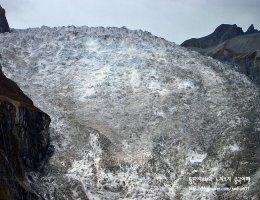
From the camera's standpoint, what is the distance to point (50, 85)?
66.8 metres

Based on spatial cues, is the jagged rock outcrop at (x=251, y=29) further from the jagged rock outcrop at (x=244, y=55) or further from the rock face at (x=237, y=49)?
the jagged rock outcrop at (x=244, y=55)

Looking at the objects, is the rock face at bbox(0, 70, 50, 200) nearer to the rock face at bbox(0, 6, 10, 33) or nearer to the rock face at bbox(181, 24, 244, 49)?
the rock face at bbox(0, 6, 10, 33)

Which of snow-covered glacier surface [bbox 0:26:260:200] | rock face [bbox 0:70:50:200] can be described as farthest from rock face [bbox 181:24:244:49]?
rock face [bbox 0:70:50:200]

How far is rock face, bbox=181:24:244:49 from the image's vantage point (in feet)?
443

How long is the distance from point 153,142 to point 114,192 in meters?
9.15

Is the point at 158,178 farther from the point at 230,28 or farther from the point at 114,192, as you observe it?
the point at 230,28

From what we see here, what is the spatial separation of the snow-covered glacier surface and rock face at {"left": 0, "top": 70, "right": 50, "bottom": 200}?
1977mm

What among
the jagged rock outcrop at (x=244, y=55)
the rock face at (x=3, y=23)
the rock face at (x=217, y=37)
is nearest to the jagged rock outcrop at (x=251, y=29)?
the rock face at (x=217, y=37)

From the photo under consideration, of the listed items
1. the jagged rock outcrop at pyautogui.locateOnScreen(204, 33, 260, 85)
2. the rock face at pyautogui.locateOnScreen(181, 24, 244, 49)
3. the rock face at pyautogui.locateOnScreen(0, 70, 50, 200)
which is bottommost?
the rock face at pyautogui.locateOnScreen(0, 70, 50, 200)

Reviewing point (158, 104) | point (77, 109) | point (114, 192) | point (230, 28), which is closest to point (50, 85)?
point (77, 109)

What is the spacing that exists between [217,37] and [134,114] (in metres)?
84.8

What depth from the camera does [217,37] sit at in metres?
139

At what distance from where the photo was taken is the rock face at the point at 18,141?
3712 centimetres

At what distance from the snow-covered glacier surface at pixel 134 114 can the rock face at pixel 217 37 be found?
55.5m
